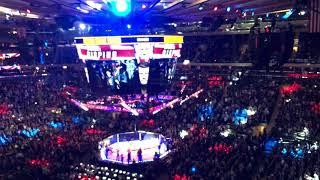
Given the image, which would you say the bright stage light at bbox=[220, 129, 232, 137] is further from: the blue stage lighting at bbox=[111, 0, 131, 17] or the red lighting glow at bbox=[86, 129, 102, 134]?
the blue stage lighting at bbox=[111, 0, 131, 17]

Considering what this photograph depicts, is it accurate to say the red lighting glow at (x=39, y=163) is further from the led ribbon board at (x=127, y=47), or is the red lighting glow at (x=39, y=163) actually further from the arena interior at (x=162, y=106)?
the led ribbon board at (x=127, y=47)

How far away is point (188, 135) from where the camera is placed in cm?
2031

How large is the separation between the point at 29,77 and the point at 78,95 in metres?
9.58

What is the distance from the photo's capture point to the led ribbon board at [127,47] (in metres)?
17.0

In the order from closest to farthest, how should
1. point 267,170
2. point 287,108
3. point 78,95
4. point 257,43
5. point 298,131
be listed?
point 257,43
point 267,170
point 298,131
point 287,108
point 78,95

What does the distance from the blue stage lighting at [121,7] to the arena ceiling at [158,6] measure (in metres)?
0.30

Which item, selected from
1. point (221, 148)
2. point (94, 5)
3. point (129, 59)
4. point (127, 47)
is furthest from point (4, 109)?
point (221, 148)

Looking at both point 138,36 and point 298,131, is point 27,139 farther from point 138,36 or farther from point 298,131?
point 298,131

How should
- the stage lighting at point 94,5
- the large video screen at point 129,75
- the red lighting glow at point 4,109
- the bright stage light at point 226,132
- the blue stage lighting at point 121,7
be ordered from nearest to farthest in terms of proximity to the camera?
the blue stage lighting at point 121,7 < the stage lighting at point 94,5 < the large video screen at point 129,75 < the bright stage light at point 226,132 < the red lighting glow at point 4,109

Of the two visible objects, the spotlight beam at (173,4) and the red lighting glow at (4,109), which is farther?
the red lighting glow at (4,109)

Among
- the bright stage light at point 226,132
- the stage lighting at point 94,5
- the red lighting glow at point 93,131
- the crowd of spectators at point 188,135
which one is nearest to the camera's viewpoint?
the crowd of spectators at point 188,135

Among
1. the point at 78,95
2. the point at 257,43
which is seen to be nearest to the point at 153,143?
the point at 257,43

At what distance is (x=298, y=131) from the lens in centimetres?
2023

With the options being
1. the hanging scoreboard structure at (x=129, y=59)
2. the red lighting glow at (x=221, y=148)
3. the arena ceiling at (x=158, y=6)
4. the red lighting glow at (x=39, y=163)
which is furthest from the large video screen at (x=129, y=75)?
the red lighting glow at (x=39, y=163)
